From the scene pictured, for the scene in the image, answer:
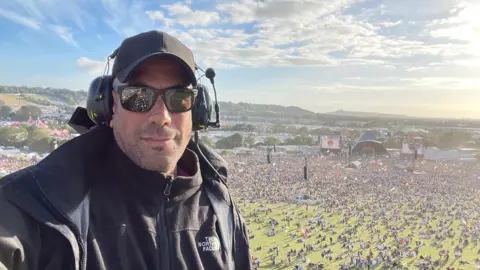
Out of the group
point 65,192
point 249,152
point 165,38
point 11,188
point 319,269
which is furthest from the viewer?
point 249,152

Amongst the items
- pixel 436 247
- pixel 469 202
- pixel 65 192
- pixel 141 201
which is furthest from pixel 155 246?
pixel 469 202

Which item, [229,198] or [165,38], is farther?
[229,198]

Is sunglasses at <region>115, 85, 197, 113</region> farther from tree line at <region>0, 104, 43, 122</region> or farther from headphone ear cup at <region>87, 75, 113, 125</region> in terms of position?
tree line at <region>0, 104, 43, 122</region>

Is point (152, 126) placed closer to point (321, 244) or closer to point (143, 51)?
point (143, 51)

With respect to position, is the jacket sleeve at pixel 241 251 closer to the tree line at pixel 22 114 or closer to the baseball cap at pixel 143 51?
the baseball cap at pixel 143 51

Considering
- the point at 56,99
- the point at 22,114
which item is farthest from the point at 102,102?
the point at 56,99

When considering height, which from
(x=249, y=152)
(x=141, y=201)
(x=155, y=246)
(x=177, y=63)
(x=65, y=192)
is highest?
(x=177, y=63)

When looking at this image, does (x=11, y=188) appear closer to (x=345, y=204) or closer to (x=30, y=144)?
(x=345, y=204)
